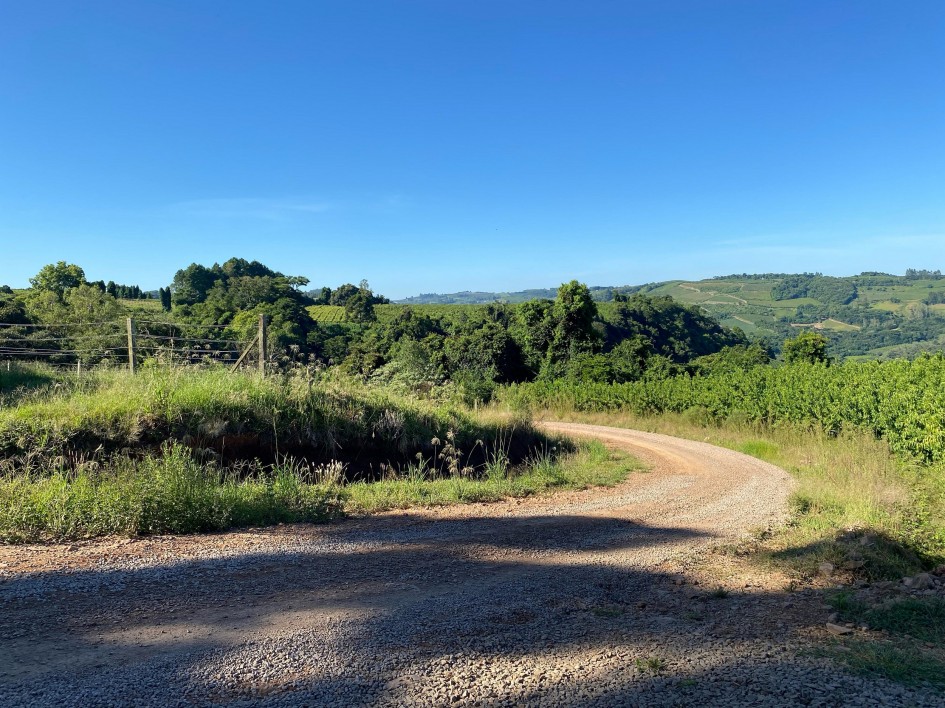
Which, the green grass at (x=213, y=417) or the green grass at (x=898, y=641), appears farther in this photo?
the green grass at (x=213, y=417)

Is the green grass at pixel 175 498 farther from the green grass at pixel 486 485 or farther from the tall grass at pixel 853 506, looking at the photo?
the tall grass at pixel 853 506

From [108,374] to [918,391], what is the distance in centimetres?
1747

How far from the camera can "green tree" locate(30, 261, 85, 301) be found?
63.9m

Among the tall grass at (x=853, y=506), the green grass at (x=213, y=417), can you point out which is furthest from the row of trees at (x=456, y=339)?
the tall grass at (x=853, y=506)

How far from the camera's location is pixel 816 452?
13805mm

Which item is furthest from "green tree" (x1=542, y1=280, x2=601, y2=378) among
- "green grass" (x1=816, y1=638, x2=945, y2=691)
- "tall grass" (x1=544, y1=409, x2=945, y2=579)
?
"green grass" (x1=816, y1=638, x2=945, y2=691)

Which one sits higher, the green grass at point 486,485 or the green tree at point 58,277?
the green tree at point 58,277

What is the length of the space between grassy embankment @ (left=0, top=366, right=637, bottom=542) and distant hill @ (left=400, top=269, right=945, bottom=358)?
69.0 metres

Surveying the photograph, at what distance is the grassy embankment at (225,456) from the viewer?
5930 mm

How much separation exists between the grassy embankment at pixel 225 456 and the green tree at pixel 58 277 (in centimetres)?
6143

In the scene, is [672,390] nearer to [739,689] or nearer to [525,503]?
[525,503]

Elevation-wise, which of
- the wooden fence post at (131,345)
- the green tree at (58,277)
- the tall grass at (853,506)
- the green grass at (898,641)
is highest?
the green tree at (58,277)

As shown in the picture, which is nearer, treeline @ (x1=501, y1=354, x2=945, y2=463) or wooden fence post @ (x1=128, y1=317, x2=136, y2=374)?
wooden fence post @ (x1=128, y1=317, x2=136, y2=374)

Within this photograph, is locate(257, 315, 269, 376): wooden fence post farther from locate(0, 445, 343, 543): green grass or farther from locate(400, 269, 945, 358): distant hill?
locate(400, 269, 945, 358): distant hill
